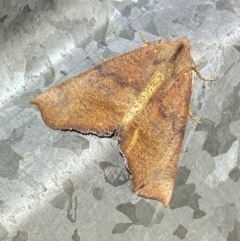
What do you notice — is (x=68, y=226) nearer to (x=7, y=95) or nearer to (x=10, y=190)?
(x=10, y=190)

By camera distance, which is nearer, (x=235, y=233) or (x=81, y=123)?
(x=81, y=123)

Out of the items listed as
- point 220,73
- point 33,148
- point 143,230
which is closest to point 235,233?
point 143,230

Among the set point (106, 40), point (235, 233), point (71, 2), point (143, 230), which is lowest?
point (235, 233)

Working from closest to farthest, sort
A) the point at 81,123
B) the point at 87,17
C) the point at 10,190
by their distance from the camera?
1. the point at 10,190
2. the point at 81,123
3. the point at 87,17
